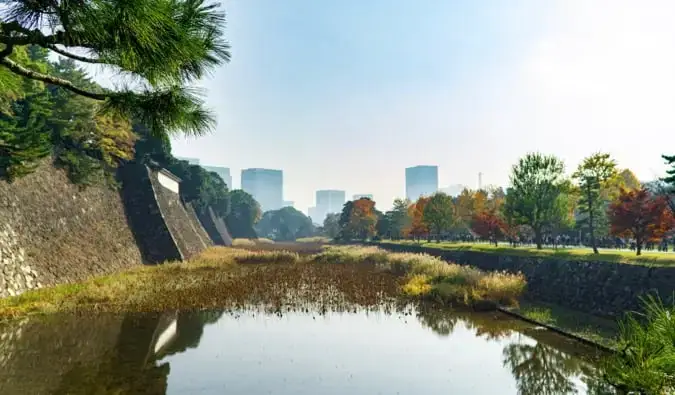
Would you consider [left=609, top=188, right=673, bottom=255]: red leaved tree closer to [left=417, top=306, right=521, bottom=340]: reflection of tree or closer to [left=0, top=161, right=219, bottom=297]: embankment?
[left=417, top=306, right=521, bottom=340]: reflection of tree

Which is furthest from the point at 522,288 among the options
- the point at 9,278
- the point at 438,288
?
the point at 9,278

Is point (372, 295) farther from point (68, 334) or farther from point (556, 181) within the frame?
point (556, 181)

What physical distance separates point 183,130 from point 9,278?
57.9 ft

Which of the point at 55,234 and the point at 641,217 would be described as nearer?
the point at 55,234

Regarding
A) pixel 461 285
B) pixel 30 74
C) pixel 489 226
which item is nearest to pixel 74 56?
pixel 30 74

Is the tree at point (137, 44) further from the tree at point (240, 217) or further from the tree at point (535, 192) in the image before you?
the tree at point (240, 217)

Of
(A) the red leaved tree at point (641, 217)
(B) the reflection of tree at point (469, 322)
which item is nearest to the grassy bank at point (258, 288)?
(B) the reflection of tree at point (469, 322)

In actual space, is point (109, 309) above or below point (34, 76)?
below

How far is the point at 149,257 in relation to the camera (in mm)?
37625

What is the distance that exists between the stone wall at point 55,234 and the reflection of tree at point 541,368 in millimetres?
20496

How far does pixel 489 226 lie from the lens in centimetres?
4838

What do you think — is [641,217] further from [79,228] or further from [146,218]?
[146,218]

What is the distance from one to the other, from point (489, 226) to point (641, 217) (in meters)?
22.4

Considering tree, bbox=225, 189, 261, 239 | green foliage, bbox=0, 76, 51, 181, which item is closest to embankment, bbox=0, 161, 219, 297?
green foliage, bbox=0, 76, 51, 181
